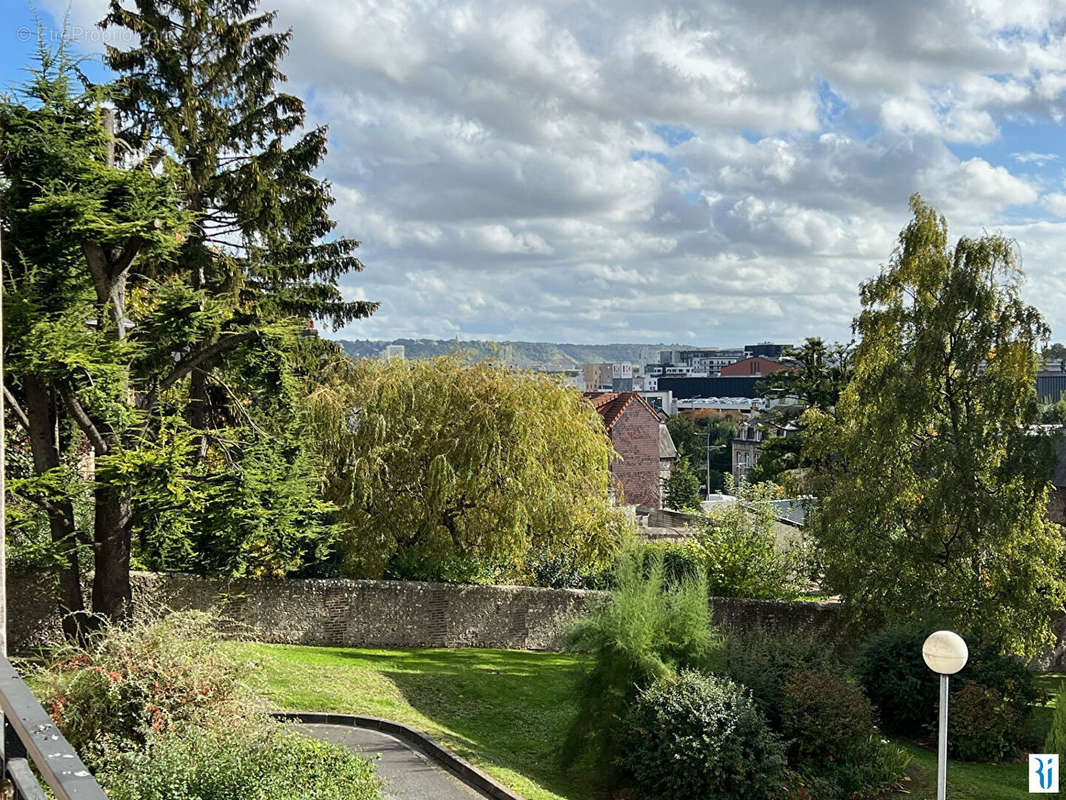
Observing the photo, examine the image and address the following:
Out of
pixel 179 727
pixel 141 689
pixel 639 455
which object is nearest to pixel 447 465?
pixel 141 689

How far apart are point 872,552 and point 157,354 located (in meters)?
14.6

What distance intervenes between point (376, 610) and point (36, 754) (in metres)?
20.3

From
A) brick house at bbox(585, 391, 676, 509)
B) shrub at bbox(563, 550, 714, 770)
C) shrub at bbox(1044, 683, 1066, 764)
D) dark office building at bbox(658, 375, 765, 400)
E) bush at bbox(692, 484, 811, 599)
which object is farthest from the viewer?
dark office building at bbox(658, 375, 765, 400)

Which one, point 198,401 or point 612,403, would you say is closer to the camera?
Answer: point 198,401

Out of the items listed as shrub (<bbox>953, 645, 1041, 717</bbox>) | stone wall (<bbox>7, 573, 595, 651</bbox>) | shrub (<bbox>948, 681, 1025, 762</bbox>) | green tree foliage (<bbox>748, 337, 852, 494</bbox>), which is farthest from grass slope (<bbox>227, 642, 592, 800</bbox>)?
green tree foliage (<bbox>748, 337, 852, 494</bbox>)

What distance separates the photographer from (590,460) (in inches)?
975

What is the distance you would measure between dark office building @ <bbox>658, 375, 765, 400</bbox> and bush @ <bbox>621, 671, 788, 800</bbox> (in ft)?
515

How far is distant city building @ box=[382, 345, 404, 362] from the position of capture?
80.0ft

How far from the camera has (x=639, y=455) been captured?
196 ft

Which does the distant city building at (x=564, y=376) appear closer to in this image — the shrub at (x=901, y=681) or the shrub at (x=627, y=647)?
the shrub at (x=901, y=681)

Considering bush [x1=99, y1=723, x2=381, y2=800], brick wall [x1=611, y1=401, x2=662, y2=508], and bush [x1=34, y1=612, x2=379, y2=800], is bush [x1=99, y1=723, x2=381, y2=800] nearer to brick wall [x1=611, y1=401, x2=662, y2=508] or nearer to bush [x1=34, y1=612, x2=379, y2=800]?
bush [x1=34, y1=612, x2=379, y2=800]

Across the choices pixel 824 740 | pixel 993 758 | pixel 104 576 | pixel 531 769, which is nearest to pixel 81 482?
pixel 104 576

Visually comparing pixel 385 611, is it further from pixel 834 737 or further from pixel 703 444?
pixel 703 444

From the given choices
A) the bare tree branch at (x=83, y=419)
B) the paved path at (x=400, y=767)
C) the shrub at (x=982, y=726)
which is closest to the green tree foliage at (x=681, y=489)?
the shrub at (x=982, y=726)
